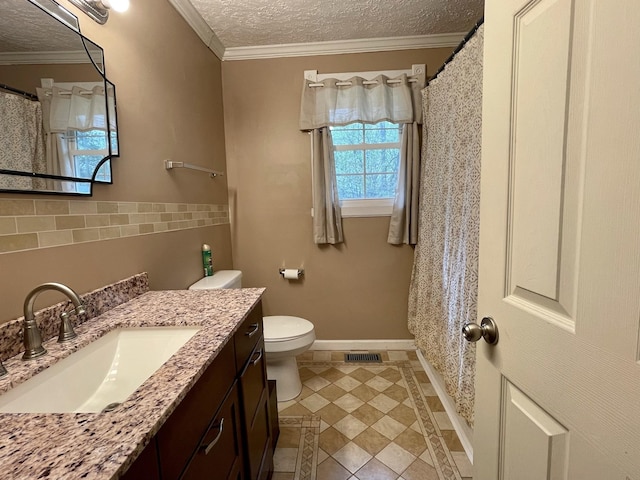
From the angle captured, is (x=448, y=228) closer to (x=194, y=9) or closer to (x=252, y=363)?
(x=252, y=363)

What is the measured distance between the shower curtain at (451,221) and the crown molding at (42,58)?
150 cm

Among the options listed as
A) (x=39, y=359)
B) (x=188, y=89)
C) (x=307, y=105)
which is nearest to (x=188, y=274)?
(x=39, y=359)

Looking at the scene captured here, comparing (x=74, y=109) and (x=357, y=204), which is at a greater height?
(x=74, y=109)

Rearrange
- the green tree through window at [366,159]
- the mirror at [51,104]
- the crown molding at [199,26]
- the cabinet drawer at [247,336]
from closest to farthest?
1. the mirror at [51,104]
2. the cabinet drawer at [247,336]
3. the crown molding at [199,26]
4. the green tree through window at [366,159]

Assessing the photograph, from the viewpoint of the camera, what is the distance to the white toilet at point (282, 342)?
5.81ft

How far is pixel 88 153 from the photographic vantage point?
1.04 m

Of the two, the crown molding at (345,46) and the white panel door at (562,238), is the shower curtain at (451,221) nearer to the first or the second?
the crown molding at (345,46)

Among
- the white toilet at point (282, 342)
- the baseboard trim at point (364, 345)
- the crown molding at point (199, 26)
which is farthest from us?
the baseboard trim at point (364, 345)

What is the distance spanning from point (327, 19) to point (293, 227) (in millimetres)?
1422

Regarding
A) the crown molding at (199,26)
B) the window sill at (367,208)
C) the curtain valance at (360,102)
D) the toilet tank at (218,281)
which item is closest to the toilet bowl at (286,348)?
the toilet tank at (218,281)

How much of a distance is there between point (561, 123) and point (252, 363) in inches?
45.5

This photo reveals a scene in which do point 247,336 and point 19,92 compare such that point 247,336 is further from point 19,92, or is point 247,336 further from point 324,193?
point 324,193

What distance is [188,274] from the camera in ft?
5.60

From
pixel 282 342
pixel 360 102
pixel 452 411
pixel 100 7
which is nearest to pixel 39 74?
pixel 100 7
